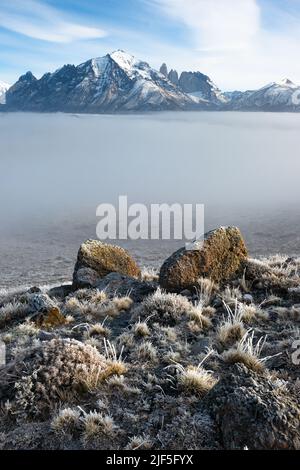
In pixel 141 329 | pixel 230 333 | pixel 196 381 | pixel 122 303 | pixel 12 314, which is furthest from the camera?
pixel 12 314

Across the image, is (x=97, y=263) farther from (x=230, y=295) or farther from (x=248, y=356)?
(x=248, y=356)

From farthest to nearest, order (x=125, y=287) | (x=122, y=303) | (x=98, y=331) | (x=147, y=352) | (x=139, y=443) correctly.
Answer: (x=125, y=287), (x=122, y=303), (x=98, y=331), (x=147, y=352), (x=139, y=443)

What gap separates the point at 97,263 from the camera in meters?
14.8

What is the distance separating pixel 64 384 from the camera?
6.29 meters

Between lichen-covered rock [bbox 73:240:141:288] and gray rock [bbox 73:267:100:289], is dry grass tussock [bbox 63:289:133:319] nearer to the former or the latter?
gray rock [bbox 73:267:100:289]

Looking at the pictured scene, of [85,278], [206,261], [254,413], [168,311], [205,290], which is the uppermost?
[206,261]

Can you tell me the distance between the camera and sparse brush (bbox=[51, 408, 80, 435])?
5445 mm

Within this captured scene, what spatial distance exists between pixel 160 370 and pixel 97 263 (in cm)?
816

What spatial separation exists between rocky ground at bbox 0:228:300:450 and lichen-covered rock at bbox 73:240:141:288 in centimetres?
255

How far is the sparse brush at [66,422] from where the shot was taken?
5.45m

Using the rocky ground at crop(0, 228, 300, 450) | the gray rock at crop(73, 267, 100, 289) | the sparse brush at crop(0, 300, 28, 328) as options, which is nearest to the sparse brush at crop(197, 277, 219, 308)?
the rocky ground at crop(0, 228, 300, 450)

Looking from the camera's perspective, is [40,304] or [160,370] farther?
[40,304]

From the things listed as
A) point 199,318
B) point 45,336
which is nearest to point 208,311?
point 199,318
